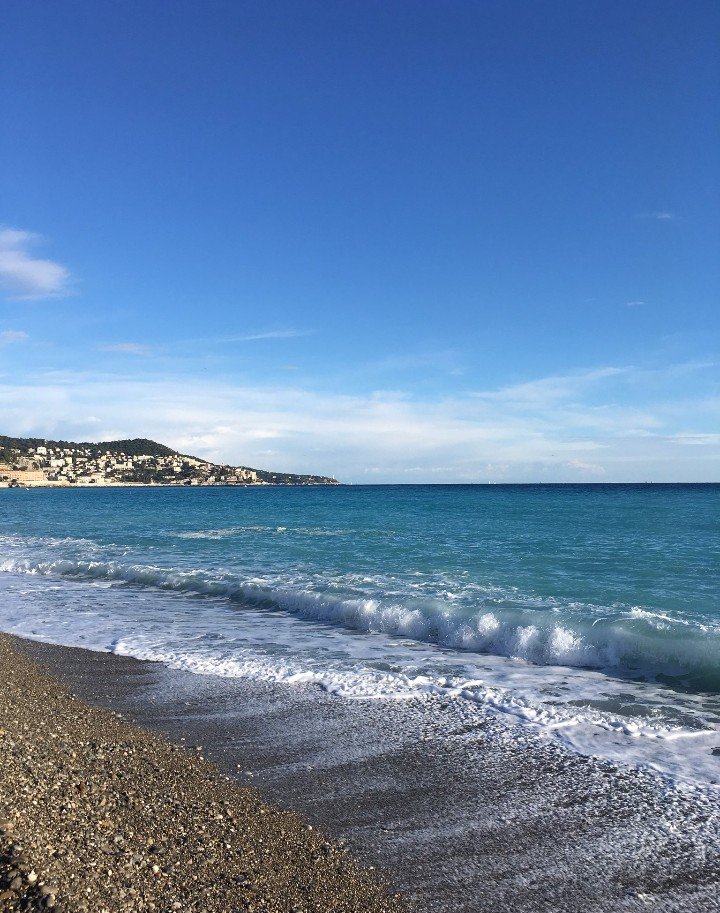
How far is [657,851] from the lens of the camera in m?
4.99

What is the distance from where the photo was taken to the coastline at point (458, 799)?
14.9ft

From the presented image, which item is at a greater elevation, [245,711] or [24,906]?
[24,906]

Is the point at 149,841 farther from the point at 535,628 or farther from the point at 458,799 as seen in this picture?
the point at 535,628

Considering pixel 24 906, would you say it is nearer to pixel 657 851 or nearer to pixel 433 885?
pixel 433 885

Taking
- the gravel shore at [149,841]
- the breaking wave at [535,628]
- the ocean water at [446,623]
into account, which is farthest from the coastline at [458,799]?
the breaking wave at [535,628]

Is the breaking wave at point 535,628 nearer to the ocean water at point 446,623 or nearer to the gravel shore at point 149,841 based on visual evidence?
the ocean water at point 446,623

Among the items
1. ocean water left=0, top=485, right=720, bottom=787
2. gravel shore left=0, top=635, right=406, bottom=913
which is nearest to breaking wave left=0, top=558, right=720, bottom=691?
ocean water left=0, top=485, right=720, bottom=787

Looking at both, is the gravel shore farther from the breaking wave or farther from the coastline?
the breaking wave

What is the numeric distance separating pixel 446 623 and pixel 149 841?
9.33m

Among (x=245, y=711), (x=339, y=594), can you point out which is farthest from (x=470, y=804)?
(x=339, y=594)

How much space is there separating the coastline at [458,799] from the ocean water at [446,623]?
74 centimetres

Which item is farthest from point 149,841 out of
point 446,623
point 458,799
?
point 446,623

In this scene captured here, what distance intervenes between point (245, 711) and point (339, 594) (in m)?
8.31

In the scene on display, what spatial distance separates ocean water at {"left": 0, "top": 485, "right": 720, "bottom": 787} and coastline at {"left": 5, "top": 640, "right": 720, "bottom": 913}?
29.1 inches
